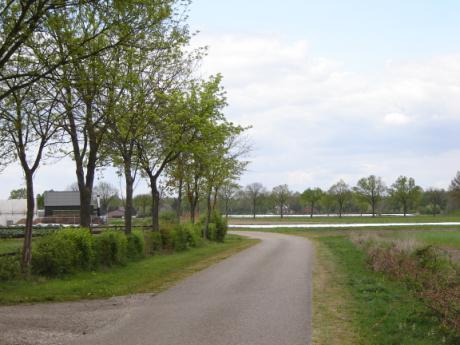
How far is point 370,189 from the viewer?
110312 millimetres

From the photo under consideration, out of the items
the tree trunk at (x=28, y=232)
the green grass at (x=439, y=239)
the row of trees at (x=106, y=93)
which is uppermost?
the row of trees at (x=106, y=93)

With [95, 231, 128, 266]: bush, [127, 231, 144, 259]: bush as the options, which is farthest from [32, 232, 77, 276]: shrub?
[127, 231, 144, 259]: bush

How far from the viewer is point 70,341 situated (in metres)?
8.20

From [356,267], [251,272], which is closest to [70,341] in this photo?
[251,272]

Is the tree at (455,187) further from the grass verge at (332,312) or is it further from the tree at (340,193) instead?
the grass verge at (332,312)

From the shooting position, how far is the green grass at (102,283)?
12.6 meters

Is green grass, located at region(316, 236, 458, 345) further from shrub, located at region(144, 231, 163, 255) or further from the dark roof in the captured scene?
the dark roof

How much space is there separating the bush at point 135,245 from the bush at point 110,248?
136 centimetres

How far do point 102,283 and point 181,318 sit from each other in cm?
543

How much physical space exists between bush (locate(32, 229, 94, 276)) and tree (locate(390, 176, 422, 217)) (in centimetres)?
10226

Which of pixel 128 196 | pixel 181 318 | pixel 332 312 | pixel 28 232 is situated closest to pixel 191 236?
pixel 128 196

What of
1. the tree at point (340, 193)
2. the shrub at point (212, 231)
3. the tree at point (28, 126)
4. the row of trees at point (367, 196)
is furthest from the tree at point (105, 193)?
the tree at point (28, 126)

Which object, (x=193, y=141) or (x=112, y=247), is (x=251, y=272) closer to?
(x=112, y=247)

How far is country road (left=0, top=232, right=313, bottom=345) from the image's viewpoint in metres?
8.32
